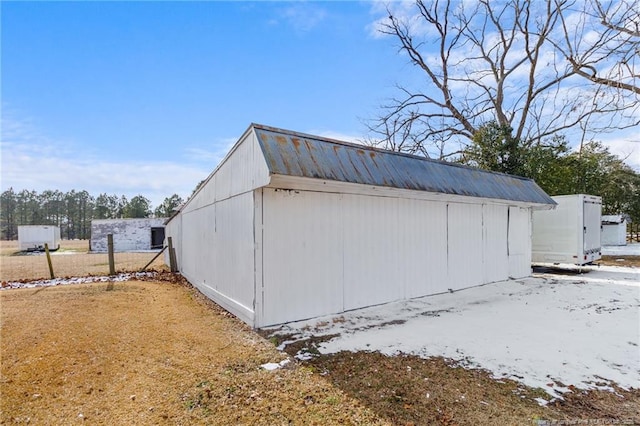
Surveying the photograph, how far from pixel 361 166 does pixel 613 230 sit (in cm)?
2424

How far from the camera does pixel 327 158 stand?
4844 millimetres

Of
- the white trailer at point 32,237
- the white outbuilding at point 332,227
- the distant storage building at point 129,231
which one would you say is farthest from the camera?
the distant storage building at point 129,231

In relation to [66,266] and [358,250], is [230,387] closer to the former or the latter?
[358,250]

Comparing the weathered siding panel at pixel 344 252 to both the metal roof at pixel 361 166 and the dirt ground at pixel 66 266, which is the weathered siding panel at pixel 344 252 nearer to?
the metal roof at pixel 361 166

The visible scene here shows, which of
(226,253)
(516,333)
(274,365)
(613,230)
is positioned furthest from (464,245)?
(613,230)

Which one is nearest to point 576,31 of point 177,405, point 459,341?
point 459,341

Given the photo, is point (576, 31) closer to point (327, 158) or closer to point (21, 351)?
point (327, 158)

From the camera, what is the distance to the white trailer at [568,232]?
9.64 meters

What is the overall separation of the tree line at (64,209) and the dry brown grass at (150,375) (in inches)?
1862

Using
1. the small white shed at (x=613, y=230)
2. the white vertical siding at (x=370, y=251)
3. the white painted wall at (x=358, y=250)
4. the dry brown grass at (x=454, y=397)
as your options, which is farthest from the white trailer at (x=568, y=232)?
the small white shed at (x=613, y=230)

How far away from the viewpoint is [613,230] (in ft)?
67.2

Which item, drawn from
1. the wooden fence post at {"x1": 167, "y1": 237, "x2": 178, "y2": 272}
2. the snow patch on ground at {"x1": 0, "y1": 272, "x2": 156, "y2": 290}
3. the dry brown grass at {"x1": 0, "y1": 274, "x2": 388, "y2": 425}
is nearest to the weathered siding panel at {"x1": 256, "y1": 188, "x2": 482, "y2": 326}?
the dry brown grass at {"x1": 0, "y1": 274, "x2": 388, "y2": 425}

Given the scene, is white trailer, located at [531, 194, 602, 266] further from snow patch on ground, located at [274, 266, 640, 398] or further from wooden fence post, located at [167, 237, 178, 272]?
wooden fence post, located at [167, 237, 178, 272]

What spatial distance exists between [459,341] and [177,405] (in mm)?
3316
